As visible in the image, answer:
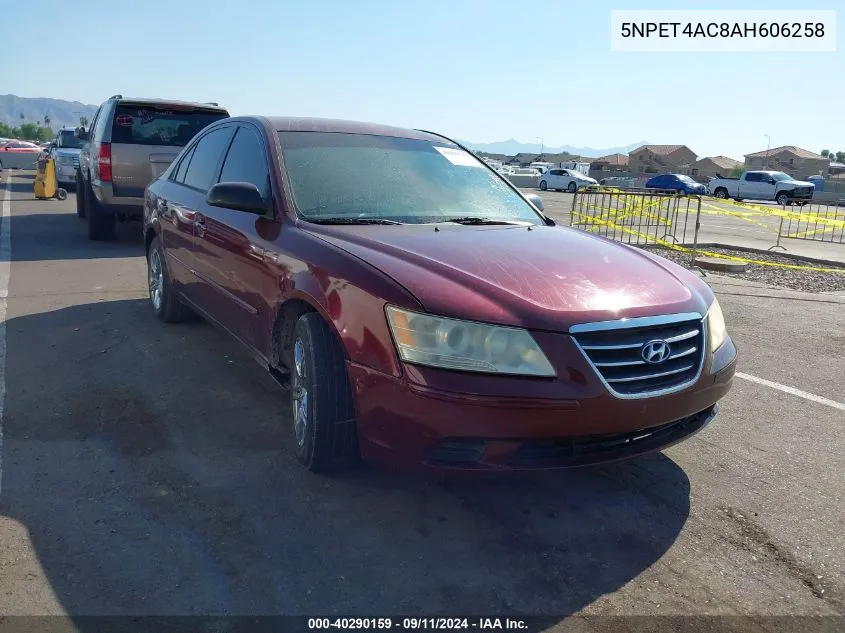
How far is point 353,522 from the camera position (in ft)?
10.1

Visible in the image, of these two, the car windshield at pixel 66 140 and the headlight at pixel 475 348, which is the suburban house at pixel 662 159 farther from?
the headlight at pixel 475 348

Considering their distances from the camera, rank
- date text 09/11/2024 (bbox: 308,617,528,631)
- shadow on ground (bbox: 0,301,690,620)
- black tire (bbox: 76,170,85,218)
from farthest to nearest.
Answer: black tire (bbox: 76,170,85,218), shadow on ground (bbox: 0,301,690,620), date text 09/11/2024 (bbox: 308,617,528,631)

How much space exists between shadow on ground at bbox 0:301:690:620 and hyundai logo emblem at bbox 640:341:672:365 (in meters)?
0.71

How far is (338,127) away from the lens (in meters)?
4.63

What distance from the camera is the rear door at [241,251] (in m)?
3.93

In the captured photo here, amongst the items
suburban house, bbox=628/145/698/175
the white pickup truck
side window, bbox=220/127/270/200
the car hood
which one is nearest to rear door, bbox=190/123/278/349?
side window, bbox=220/127/270/200

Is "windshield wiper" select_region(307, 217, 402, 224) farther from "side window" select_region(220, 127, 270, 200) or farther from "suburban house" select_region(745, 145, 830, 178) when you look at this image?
"suburban house" select_region(745, 145, 830, 178)

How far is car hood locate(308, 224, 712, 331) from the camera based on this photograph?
9.39 feet

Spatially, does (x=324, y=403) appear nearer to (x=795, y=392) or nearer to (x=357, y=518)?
(x=357, y=518)

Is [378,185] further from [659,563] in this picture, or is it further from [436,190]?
[659,563]

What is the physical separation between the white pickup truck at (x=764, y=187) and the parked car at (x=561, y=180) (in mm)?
7078

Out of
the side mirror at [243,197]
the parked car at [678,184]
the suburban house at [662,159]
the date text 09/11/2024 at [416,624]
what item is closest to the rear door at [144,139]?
the side mirror at [243,197]

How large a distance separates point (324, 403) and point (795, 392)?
3371mm

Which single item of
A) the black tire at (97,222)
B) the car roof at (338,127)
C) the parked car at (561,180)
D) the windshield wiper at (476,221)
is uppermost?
the car roof at (338,127)
